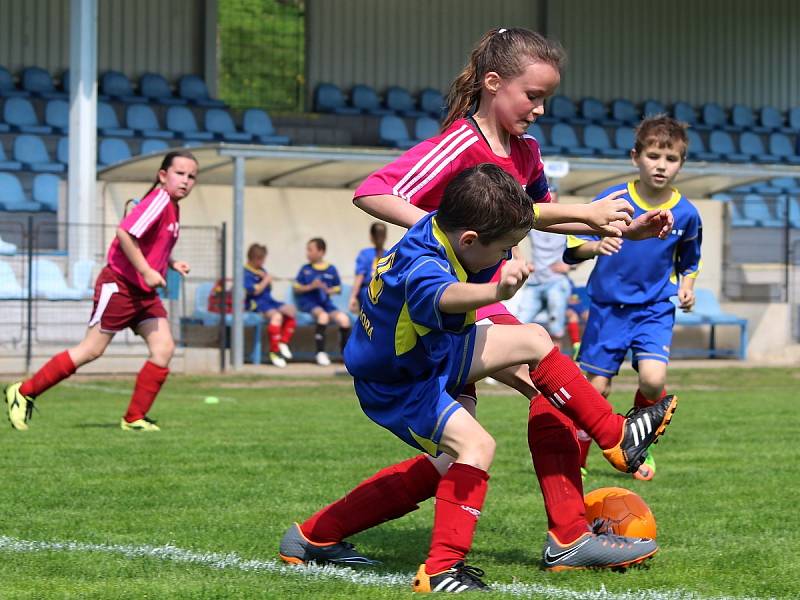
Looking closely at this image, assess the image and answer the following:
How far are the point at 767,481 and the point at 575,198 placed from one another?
532 inches

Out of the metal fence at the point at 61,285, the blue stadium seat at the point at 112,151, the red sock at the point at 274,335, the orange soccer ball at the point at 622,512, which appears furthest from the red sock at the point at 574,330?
the orange soccer ball at the point at 622,512

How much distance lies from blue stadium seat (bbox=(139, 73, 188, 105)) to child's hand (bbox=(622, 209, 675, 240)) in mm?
20097

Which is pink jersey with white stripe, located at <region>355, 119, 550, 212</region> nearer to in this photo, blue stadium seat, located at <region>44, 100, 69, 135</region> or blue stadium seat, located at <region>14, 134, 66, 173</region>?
blue stadium seat, located at <region>14, 134, 66, 173</region>

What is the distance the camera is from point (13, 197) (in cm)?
1945

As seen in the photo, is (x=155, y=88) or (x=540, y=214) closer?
(x=540, y=214)

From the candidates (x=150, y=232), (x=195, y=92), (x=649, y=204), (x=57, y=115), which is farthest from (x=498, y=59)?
(x=195, y=92)

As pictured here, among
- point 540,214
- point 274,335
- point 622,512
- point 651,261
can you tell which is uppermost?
point 540,214

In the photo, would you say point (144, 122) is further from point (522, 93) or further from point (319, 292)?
point (522, 93)

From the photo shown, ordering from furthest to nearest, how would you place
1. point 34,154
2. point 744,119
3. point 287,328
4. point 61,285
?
point 744,119
point 34,154
point 287,328
point 61,285

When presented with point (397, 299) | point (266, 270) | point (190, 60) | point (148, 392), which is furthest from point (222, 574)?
point (190, 60)

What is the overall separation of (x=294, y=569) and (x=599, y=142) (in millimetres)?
23188

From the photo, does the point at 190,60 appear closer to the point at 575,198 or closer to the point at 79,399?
the point at 575,198

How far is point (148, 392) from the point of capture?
918cm

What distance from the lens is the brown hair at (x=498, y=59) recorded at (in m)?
4.64
